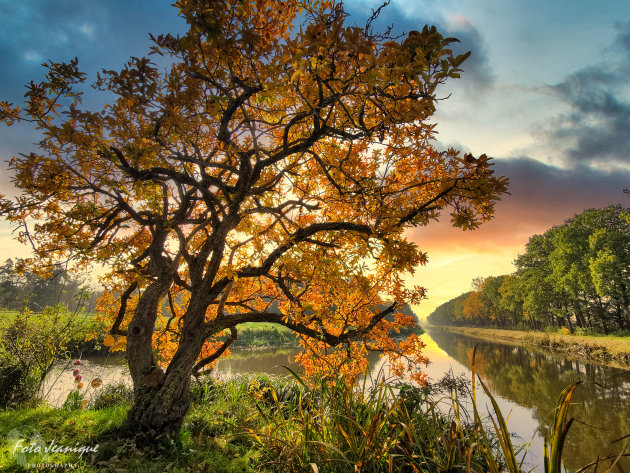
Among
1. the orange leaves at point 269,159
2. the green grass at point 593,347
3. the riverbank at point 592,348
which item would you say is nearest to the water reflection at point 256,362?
the orange leaves at point 269,159

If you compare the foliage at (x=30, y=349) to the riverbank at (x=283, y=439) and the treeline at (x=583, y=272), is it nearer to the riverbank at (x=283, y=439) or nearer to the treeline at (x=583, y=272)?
the riverbank at (x=283, y=439)

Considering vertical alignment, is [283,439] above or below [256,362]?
above

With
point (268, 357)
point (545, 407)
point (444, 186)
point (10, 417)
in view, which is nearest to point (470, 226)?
point (444, 186)

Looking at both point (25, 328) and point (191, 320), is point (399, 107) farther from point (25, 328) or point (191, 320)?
point (25, 328)

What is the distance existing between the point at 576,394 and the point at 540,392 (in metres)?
1.21

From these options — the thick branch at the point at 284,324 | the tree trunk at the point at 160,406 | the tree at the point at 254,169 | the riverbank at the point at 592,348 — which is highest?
the tree at the point at 254,169

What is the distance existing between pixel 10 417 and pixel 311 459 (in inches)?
210

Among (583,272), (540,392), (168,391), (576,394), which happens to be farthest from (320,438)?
(583,272)

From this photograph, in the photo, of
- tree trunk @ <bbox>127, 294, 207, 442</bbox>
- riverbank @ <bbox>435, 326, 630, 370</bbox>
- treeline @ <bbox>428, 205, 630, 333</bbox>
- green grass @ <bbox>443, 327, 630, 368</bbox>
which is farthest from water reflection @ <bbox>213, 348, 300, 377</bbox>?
treeline @ <bbox>428, 205, 630, 333</bbox>

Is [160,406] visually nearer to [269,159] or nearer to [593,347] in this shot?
[269,159]

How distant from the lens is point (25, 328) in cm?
613

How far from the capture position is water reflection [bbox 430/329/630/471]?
746cm

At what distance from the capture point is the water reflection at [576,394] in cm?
746

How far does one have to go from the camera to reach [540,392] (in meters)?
12.6
